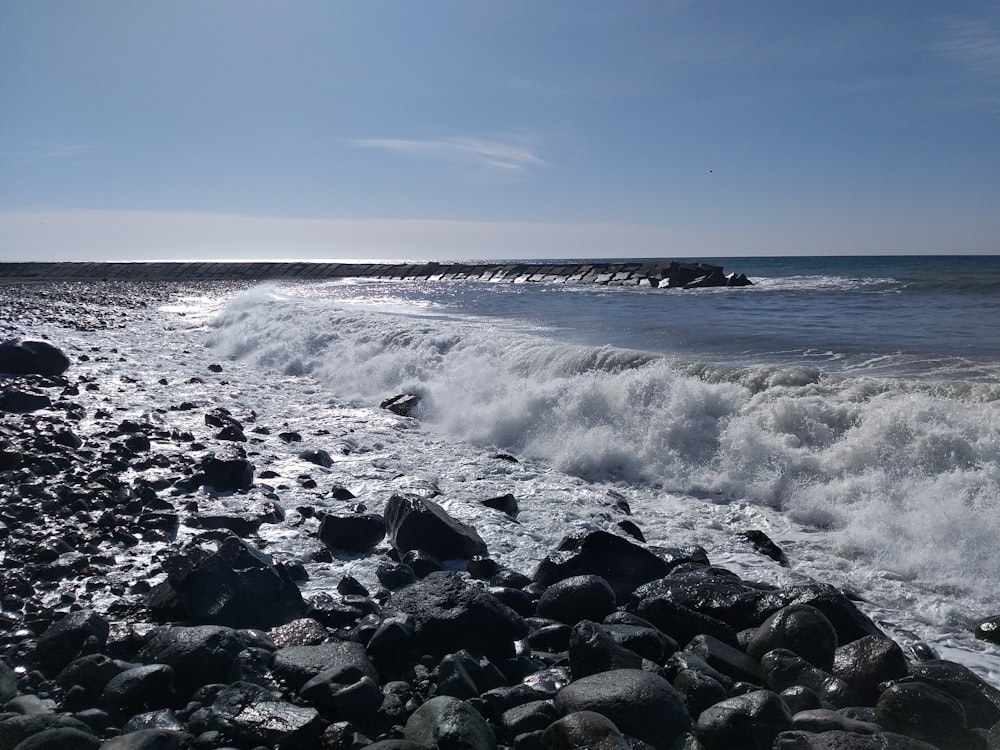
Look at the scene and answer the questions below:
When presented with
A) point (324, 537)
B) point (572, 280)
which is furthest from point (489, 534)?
point (572, 280)

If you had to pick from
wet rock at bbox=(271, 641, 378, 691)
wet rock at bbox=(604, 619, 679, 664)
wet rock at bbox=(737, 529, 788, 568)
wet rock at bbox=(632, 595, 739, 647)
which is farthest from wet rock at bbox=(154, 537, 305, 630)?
wet rock at bbox=(737, 529, 788, 568)

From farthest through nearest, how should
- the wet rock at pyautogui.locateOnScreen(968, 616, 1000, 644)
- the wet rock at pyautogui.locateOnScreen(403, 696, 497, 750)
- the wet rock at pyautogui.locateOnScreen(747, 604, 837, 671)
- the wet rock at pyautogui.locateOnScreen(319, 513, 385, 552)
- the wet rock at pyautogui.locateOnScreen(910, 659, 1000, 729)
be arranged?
the wet rock at pyautogui.locateOnScreen(319, 513, 385, 552)
the wet rock at pyautogui.locateOnScreen(968, 616, 1000, 644)
the wet rock at pyautogui.locateOnScreen(747, 604, 837, 671)
the wet rock at pyautogui.locateOnScreen(910, 659, 1000, 729)
the wet rock at pyautogui.locateOnScreen(403, 696, 497, 750)

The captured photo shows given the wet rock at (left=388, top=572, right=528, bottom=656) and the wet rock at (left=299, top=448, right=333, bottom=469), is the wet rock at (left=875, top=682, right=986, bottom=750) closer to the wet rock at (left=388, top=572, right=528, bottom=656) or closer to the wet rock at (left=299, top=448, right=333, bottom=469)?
the wet rock at (left=388, top=572, right=528, bottom=656)

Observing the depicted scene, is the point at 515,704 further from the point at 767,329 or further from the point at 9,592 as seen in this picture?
the point at 767,329

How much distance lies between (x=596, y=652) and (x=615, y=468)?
481 cm

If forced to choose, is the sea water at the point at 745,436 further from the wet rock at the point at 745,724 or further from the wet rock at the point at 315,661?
the wet rock at the point at 315,661

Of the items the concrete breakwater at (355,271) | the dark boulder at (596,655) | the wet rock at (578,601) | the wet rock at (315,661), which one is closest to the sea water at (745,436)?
the wet rock at (578,601)

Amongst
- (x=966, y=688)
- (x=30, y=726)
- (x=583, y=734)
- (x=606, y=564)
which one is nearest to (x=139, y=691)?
(x=30, y=726)

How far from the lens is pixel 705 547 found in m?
6.55

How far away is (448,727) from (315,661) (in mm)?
1024

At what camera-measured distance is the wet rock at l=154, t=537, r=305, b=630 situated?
4.79m

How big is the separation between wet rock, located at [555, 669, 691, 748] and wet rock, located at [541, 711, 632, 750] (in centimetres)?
11

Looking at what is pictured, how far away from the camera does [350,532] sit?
6.28 m

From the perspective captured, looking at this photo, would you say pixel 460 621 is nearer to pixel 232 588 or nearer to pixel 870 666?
pixel 232 588
